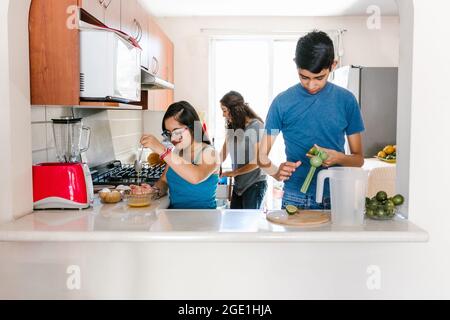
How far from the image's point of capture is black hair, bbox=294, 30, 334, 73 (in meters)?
1.99

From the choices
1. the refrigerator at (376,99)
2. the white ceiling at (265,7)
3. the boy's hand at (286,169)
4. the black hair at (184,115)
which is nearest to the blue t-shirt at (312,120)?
the boy's hand at (286,169)

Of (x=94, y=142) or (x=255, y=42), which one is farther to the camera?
(x=255, y=42)

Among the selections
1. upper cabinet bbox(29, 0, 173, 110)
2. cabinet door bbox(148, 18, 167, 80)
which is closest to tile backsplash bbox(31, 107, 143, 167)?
upper cabinet bbox(29, 0, 173, 110)

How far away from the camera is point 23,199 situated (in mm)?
1696

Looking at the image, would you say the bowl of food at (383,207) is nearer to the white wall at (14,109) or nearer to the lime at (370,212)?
the lime at (370,212)

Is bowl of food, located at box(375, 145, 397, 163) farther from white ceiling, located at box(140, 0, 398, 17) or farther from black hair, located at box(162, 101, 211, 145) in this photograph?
black hair, located at box(162, 101, 211, 145)

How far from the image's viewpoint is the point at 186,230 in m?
1.50

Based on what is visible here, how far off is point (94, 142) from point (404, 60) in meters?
2.17

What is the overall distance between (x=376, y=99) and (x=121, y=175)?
2.67m

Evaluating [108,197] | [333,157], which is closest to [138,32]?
[108,197]

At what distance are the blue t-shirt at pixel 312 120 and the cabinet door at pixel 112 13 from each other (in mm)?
988

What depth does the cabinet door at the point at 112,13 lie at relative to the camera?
237 centimetres
